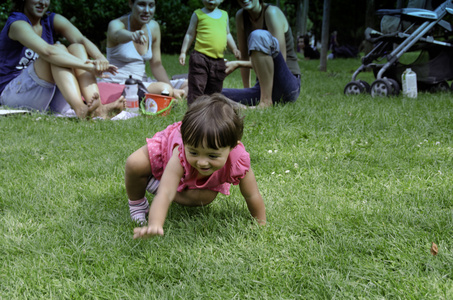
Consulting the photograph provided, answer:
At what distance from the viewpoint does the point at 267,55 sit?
178 inches

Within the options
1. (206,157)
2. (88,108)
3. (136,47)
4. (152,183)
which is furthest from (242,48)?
(206,157)

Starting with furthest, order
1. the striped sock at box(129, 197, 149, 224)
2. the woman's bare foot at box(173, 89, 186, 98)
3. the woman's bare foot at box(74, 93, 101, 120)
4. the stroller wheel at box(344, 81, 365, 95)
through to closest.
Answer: the stroller wheel at box(344, 81, 365, 95), the woman's bare foot at box(173, 89, 186, 98), the woman's bare foot at box(74, 93, 101, 120), the striped sock at box(129, 197, 149, 224)

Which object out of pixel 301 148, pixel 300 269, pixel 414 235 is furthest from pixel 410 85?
pixel 300 269

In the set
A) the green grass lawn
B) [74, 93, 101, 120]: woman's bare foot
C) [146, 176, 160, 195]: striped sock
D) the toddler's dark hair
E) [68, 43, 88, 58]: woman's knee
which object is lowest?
[74, 93, 101, 120]: woman's bare foot

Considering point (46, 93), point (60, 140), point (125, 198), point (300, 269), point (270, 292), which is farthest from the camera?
point (46, 93)

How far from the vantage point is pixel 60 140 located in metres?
3.69

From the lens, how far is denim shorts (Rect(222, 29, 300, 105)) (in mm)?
4449

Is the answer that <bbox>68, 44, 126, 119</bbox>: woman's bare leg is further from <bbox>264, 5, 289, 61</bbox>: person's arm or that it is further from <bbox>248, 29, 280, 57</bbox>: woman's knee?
<bbox>264, 5, 289, 61</bbox>: person's arm

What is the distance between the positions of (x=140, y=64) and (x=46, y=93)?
124 cm

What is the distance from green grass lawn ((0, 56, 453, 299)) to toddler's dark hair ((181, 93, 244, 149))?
18.0 inches

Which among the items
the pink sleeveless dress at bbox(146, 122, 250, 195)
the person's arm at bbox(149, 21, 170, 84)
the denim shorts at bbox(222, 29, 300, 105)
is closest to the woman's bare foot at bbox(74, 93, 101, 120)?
the person's arm at bbox(149, 21, 170, 84)

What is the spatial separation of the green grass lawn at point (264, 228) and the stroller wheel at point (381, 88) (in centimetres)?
180

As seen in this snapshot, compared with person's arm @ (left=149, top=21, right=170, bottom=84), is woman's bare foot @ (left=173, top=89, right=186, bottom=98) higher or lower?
lower

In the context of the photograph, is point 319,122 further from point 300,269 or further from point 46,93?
point 46,93
